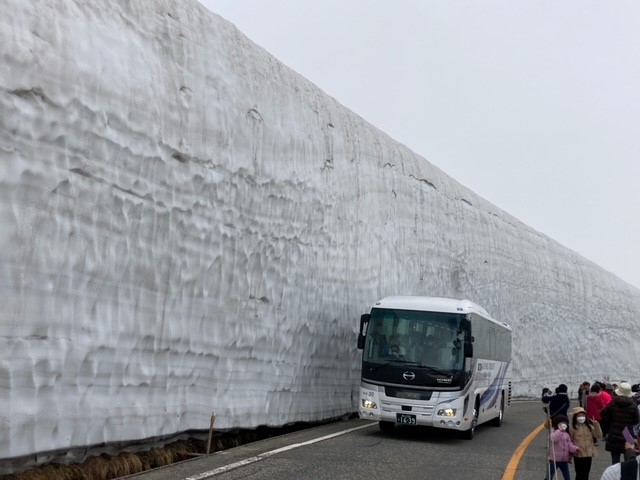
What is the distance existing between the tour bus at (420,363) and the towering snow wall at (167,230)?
5.96 feet

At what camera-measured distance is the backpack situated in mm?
4389

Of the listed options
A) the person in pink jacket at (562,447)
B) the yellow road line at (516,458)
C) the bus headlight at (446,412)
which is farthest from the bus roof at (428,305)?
the person in pink jacket at (562,447)

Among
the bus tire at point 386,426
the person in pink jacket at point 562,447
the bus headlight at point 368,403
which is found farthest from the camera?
the bus tire at point 386,426

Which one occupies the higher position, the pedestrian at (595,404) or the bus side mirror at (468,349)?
the bus side mirror at (468,349)

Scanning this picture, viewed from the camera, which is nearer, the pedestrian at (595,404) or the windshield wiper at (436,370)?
the windshield wiper at (436,370)

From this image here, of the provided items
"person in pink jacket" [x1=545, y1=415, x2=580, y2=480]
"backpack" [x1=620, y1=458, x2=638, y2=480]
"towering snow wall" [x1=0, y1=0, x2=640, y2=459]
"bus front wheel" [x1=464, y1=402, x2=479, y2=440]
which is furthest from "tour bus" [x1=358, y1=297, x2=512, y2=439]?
"backpack" [x1=620, y1=458, x2=638, y2=480]

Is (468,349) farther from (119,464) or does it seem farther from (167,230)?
(119,464)

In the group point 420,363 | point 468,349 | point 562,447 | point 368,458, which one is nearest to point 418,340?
point 420,363

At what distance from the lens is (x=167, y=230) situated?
10.8 m

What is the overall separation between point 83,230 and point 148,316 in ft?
5.71

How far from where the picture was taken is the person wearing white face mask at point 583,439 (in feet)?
29.3

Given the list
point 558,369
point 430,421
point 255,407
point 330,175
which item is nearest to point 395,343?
point 430,421

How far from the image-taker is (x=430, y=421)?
1332cm

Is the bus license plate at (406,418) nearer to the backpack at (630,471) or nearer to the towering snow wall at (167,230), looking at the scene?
the towering snow wall at (167,230)
